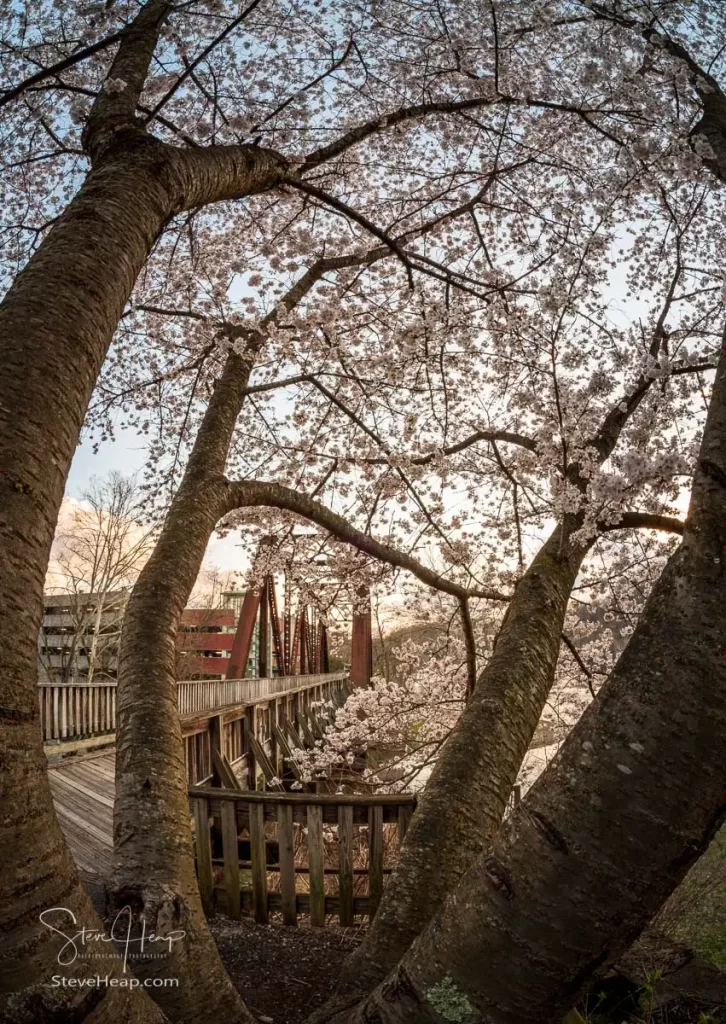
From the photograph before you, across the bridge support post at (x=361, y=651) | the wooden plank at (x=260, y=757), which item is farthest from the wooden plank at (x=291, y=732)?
the wooden plank at (x=260, y=757)

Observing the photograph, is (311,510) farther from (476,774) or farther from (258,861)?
(258,861)

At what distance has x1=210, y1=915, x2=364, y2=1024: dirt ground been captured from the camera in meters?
2.74

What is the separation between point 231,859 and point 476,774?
7.88ft

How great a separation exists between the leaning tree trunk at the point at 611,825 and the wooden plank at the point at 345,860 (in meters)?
2.65

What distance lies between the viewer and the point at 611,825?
1.16m

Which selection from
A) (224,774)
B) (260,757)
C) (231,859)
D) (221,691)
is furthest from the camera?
(221,691)

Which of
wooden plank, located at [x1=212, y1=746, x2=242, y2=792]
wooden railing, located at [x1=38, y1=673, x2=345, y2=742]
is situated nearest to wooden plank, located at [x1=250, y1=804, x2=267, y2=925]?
wooden railing, located at [x1=38, y1=673, x2=345, y2=742]

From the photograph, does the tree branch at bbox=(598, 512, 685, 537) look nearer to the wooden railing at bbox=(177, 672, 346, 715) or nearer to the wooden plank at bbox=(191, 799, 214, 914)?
the wooden plank at bbox=(191, 799, 214, 914)

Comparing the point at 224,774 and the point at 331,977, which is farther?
the point at 224,774

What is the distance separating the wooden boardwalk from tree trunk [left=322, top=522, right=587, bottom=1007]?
2.33 meters

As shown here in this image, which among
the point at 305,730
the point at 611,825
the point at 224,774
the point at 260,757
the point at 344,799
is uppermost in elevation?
the point at 611,825

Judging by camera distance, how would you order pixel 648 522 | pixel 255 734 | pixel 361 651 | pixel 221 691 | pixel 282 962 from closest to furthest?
pixel 282 962, pixel 648 522, pixel 255 734, pixel 221 691, pixel 361 651

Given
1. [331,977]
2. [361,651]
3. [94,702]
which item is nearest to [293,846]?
[331,977]

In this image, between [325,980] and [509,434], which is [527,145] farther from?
[325,980]
